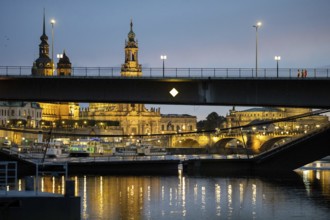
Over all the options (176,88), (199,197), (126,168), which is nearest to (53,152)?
(126,168)

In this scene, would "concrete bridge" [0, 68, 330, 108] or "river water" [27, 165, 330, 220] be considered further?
"concrete bridge" [0, 68, 330, 108]

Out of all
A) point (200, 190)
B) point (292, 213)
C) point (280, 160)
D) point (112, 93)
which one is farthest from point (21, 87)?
point (280, 160)

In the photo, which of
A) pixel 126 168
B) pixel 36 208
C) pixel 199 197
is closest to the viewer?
pixel 36 208

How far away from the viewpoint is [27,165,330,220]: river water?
168ft

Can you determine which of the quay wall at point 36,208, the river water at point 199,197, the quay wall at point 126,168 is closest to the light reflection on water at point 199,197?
Result: the river water at point 199,197

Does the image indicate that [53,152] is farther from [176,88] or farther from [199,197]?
[199,197]

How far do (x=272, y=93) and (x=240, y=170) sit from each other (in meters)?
28.7

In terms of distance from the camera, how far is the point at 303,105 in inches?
2766

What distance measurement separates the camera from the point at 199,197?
206 feet

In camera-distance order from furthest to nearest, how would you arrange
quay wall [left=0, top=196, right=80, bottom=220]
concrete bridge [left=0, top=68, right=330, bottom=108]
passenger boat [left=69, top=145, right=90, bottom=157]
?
passenger boat [left=69, top=145, right=90, bottom=157] → concrete bridge [left=0, top=68, right=330, bottom=108] → quay wall [left=0, top=196, right=80, bottom=220]

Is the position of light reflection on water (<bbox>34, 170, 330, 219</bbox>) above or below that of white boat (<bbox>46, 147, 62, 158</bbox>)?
below

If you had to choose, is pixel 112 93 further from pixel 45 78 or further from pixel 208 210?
pixel 208 210

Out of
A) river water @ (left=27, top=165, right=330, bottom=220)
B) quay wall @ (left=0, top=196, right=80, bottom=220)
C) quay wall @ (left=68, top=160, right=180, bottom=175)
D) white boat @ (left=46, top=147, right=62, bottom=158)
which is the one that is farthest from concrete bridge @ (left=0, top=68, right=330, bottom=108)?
white boat @ (left=46, top=147, right=62, bottom=158)

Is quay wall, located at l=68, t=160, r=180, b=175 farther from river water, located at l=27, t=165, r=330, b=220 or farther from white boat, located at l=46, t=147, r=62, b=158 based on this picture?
white boat, located at l=46, t=147, r=62, b=158
